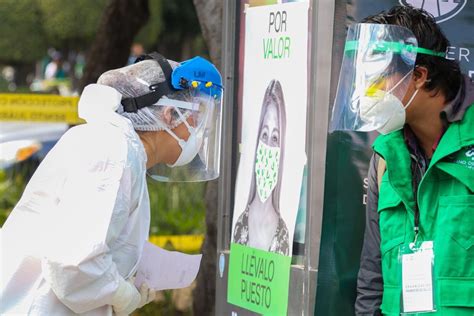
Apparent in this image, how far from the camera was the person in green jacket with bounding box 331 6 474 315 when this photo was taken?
3469 mm

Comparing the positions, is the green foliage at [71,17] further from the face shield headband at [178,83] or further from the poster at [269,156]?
the face shield headband at [178,83]

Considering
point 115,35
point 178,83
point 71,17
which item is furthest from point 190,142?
point 71,17

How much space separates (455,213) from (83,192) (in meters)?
1.31

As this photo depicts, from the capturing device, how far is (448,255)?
3.46 metres

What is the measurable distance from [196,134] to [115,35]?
5.35 meters

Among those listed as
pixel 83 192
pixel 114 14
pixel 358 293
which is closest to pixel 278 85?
pixel 358 293

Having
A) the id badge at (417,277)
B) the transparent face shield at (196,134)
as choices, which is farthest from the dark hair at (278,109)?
the id badge at (417,277)

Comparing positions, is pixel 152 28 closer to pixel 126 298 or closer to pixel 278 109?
pixel 278 109

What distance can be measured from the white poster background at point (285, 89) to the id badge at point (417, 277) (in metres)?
0.88

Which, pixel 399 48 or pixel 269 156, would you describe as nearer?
pixel 399 48

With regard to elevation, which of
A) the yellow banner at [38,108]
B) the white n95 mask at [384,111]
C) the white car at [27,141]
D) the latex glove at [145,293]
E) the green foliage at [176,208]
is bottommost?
the green foliage at [176,208]

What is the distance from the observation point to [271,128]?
15.0 feet

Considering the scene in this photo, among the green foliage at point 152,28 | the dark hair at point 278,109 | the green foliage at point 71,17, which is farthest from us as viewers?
the green foliage at point 152,28

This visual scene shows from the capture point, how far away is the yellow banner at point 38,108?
31.5 feet
